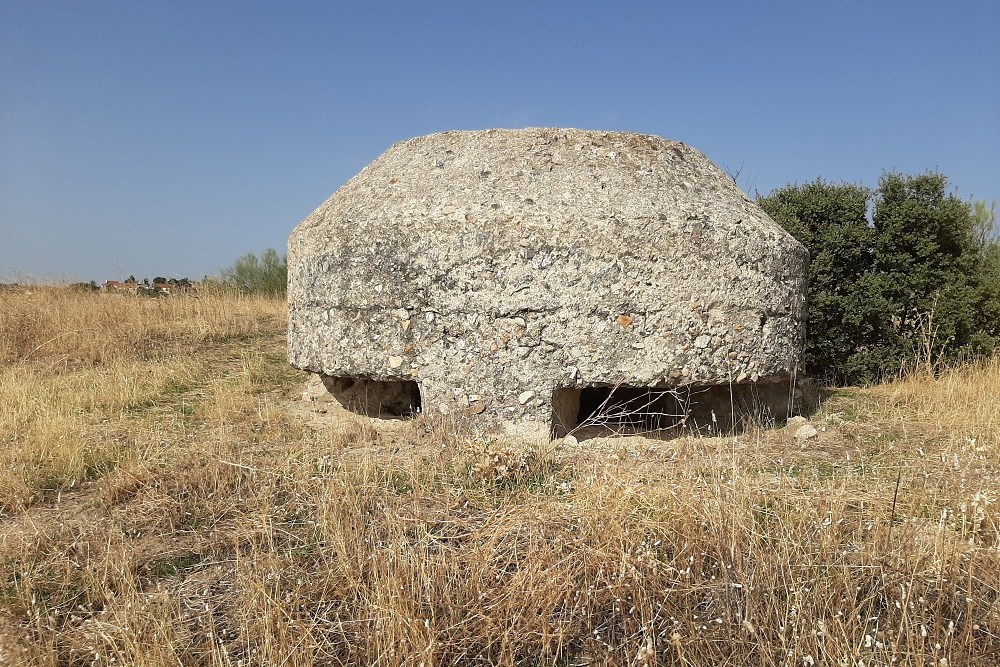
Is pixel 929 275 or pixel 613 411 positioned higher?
pixel 929 275

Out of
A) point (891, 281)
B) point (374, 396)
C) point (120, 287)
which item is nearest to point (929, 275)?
point (891, 281)

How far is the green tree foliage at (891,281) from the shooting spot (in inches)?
314

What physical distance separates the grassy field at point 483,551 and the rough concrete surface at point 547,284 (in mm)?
483

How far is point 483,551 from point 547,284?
239 cm

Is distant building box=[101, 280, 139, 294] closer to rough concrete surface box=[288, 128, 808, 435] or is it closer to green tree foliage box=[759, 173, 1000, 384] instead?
rough concrete surface box=[288, 128, 808, 435]

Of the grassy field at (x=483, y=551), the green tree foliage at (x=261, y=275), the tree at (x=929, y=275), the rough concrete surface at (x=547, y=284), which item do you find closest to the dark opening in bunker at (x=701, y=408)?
the rough concrete surface at (x=547, y=284)

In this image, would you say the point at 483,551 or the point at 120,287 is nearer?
the point at 483,551

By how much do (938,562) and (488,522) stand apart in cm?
178

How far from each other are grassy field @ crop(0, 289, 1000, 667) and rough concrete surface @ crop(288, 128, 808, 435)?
48 centimetres

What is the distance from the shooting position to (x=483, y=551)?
117 inches

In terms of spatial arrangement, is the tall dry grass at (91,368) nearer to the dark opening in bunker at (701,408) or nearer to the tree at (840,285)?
the dark opening in bunker at (701,408)

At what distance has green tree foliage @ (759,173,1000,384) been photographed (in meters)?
7.97

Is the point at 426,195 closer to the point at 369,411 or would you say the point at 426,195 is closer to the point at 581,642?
the point at 369,411

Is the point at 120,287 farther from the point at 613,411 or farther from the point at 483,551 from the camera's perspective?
the point at 483,551
